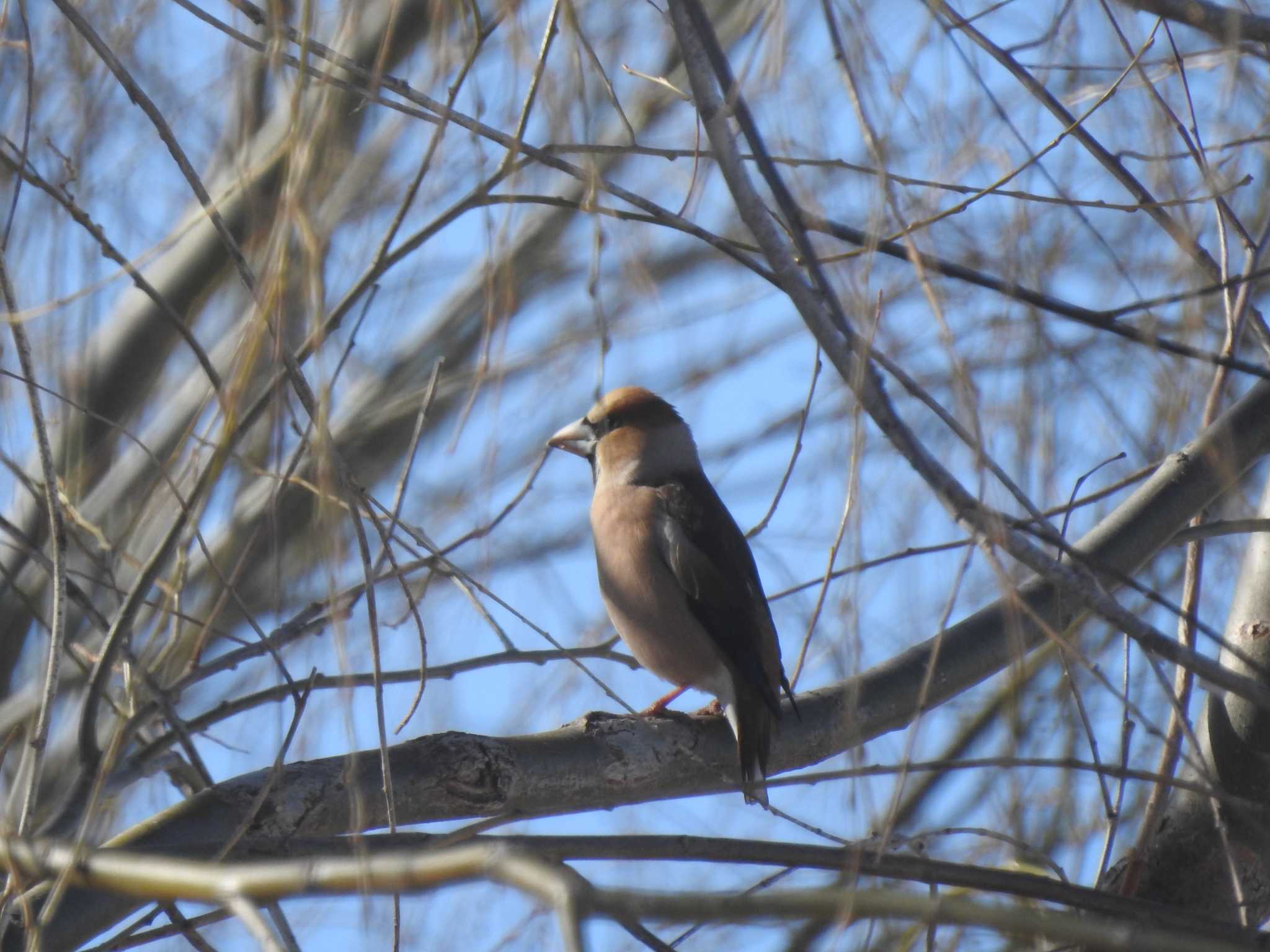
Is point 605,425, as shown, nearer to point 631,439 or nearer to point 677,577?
point 631,439

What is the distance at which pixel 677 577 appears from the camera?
473 centimetres

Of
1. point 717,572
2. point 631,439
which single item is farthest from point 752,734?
point 631,439

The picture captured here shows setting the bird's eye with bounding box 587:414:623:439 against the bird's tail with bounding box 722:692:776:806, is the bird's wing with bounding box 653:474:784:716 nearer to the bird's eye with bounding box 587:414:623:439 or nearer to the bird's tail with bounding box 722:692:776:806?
the bird's tail with bounding box 722:692:776:806

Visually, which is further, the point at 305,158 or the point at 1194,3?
the point at 1194,3

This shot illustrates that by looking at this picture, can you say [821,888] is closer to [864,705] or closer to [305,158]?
[305,158]

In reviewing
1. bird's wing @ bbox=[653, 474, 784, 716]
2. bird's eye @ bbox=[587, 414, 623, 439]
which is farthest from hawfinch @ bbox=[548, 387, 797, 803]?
bird's eye @ bbox=[587, 414, 623, 439]

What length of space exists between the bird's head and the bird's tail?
1.27 metres

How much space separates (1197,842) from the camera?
329 cm

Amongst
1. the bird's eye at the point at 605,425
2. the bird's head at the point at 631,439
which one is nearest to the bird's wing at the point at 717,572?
the bird's head at the point at 631,439

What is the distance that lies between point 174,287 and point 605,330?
4.68 metres

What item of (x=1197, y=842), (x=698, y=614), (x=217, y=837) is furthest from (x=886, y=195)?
(x=698, y=614)

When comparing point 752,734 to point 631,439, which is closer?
point 752,734

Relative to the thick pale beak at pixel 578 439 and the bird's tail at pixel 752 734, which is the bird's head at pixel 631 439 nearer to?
the thick pale beak at pixel 578 439

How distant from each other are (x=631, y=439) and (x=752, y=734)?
162 cm
